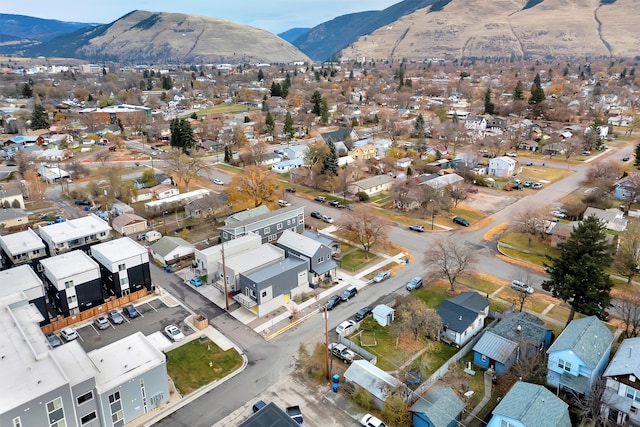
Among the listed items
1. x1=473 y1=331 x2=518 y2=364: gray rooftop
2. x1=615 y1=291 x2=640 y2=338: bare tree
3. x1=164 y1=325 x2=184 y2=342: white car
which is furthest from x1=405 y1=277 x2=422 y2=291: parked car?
x1=164 y1=325 x2=184 y2=342: white car

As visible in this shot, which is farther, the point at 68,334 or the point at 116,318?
the point at 116,318

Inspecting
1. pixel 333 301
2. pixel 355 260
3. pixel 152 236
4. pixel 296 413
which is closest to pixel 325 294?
pixel 333 301

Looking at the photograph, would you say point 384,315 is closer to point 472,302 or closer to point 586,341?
point 472,302

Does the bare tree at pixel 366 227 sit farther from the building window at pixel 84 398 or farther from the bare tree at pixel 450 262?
the building window at pixel 84 398

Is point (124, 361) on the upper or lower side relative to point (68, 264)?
lower

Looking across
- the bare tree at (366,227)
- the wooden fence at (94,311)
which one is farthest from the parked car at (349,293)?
the wooden fence at (94,311)

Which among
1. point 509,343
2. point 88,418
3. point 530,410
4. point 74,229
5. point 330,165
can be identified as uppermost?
point 330,165
